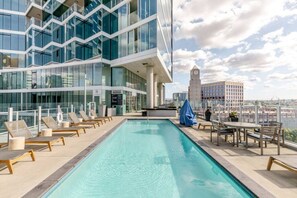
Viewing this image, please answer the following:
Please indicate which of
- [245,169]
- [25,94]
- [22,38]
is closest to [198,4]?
[245,169]

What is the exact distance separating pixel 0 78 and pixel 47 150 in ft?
102

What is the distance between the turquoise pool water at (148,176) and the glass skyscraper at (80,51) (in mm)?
12651

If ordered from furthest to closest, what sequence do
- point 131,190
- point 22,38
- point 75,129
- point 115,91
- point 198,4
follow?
point 22,38
point 115,91
point 198,4
point 75,129
point 131,190

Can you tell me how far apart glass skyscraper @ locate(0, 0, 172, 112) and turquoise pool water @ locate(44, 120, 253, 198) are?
41.5ft

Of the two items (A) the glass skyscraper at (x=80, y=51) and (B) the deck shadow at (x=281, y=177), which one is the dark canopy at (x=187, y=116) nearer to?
(A) the glass skyscraper at (x=80, y=51)

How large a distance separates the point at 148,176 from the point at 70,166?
1.78 m

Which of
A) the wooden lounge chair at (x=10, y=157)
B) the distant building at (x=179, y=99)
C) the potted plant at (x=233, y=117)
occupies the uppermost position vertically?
the distant building at (x=179, y=99)

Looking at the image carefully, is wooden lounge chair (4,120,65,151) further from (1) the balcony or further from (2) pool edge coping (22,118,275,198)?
(1) the balcony

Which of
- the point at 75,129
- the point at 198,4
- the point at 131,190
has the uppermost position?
the point at 198,4

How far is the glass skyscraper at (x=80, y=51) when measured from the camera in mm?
A: 20953

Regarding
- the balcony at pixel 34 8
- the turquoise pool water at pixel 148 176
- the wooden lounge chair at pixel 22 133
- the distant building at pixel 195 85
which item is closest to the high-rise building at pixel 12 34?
the balcony at pixel 34 8

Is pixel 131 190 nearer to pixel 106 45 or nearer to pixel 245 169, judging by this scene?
pixel 245 169

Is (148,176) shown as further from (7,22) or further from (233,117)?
(7,22)

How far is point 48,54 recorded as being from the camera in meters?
29.6
